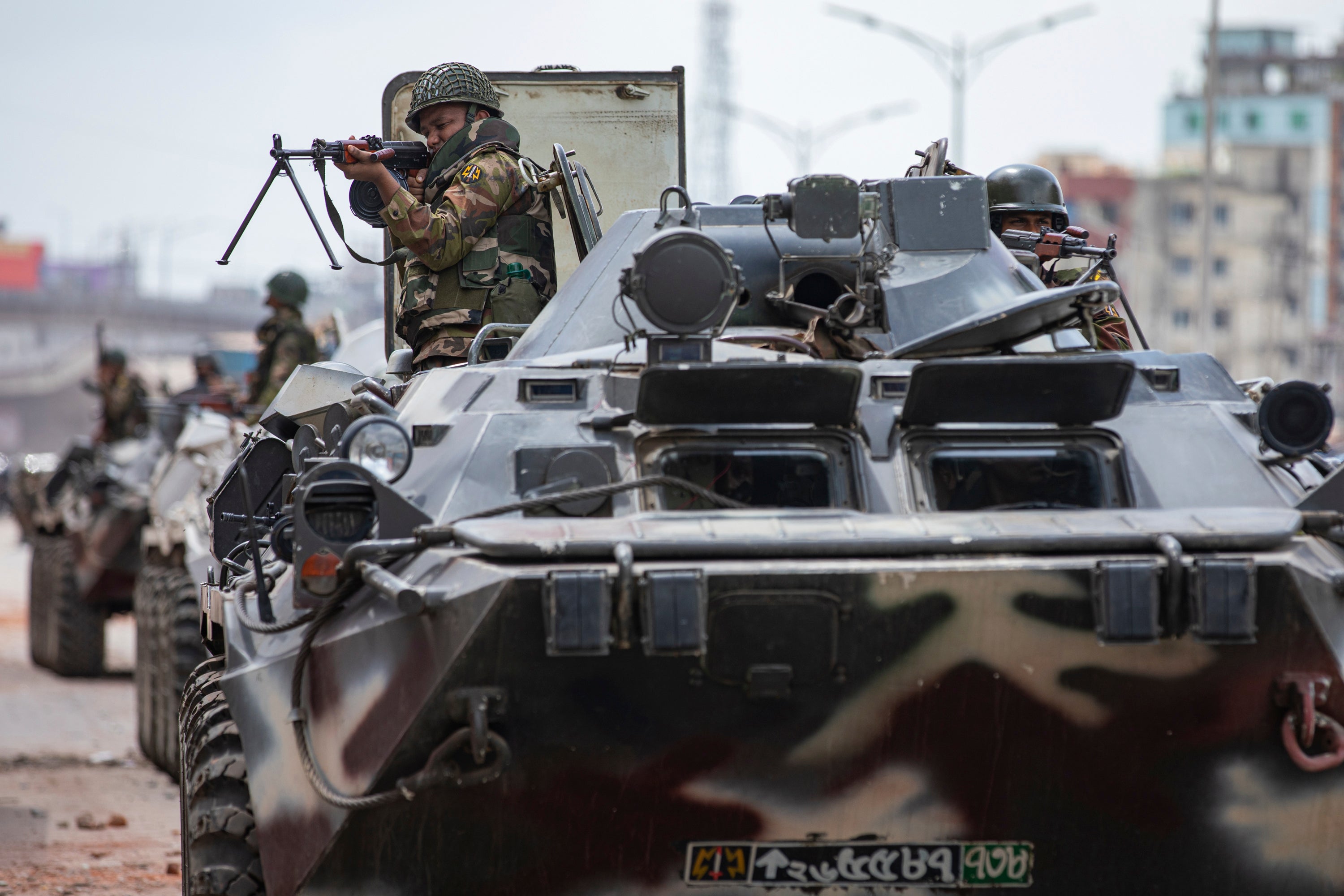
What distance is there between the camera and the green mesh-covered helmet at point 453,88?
6.74m

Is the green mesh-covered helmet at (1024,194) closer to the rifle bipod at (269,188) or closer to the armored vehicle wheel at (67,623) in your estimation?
the rifle bipod at (269,188)

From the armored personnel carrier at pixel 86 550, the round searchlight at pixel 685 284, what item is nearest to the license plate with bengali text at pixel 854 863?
the round searchlight at pixel 685 284

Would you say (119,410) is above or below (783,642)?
above

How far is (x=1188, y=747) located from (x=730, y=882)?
3.49 feet

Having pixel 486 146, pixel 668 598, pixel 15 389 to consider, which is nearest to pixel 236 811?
pixel 668 598

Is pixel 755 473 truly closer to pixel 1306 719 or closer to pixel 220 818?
pixel 1306 719

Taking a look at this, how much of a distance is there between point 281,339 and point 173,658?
2.91m

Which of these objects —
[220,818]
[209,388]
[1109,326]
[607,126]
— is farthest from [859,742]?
[209,388]

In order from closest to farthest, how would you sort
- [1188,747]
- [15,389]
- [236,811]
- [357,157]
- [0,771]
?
[1188,747] < [236,811] < [357,157] < [0,771] < [15,389]

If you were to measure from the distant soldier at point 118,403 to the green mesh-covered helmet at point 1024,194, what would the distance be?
11772 millimetres

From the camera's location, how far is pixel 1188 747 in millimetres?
4191

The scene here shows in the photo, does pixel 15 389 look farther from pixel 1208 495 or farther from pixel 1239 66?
pixel 1208 495

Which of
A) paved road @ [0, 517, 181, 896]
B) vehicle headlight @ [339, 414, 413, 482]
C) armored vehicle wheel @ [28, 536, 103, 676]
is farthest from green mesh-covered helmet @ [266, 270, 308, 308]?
vehicle headlight @ [339, 414, 413, 482]

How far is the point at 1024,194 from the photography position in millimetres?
7945
